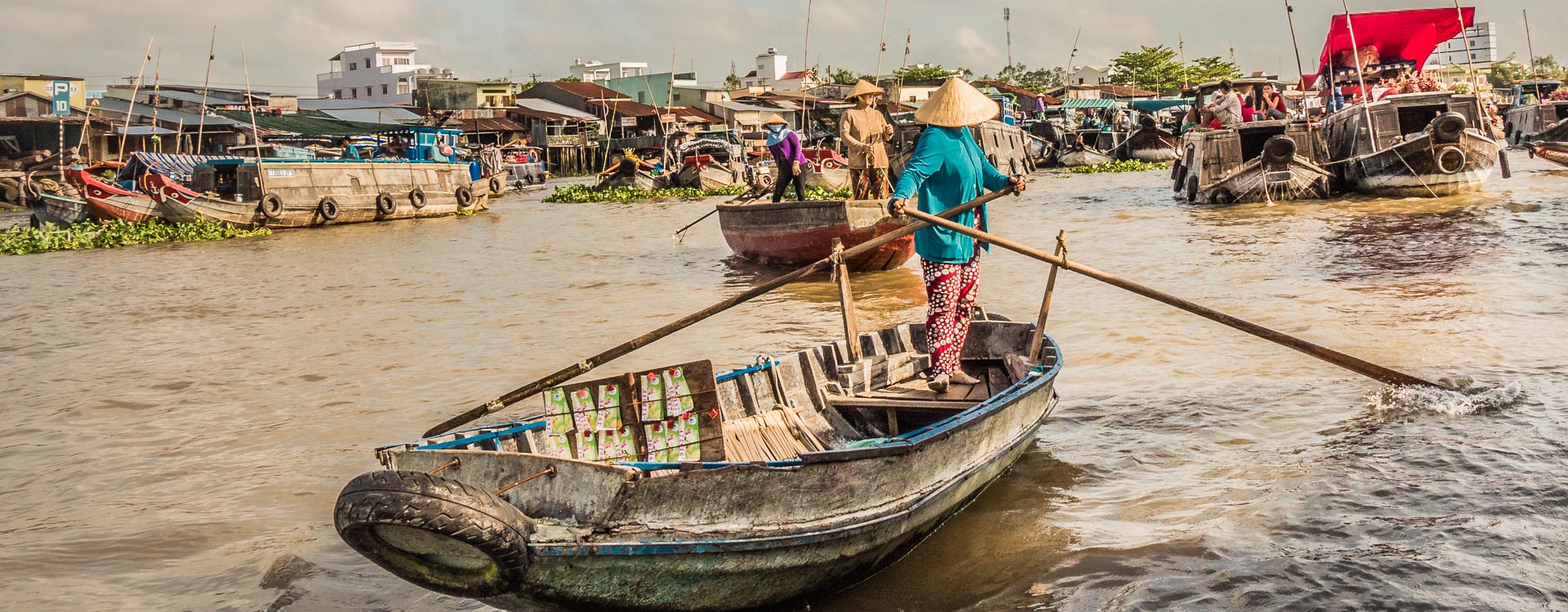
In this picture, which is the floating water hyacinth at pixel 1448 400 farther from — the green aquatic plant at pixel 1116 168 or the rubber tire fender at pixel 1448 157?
the green aquatic plant at pixel 1116 168

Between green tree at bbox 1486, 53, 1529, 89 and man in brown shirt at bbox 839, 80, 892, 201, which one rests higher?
green tree at bbox 1486, 53, 1529, 89

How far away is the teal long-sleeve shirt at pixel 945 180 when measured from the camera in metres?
5.34

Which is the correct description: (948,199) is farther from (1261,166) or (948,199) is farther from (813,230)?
(1261,166)

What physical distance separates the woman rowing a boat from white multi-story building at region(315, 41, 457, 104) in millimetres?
57001

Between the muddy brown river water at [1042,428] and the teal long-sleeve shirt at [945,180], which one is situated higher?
the teal long-sleeve shirt at [945,180]

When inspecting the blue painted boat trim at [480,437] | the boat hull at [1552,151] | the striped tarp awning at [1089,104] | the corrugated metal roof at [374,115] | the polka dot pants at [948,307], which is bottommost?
the blue painted boat trim at [480,437]

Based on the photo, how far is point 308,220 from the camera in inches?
824

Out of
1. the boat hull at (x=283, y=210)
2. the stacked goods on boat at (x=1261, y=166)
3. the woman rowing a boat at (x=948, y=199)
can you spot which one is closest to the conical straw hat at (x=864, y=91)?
the woman rowing a boat at (x=948, y=199)

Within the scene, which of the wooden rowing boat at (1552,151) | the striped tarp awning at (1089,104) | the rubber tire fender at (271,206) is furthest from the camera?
the striped tarp awning at (1089,104)

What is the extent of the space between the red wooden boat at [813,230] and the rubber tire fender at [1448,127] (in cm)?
808

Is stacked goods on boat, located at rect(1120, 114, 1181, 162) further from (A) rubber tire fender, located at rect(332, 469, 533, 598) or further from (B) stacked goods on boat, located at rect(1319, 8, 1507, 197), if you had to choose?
(A) rubber tire fender, located at rect(332, 469, 533, 598)

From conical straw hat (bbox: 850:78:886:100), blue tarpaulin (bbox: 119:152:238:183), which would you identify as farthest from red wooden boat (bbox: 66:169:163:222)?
conical straw hat (bbox: 850:78:886:100)

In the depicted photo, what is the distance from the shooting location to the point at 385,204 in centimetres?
2212

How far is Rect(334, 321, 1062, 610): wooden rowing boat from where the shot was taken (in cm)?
313
